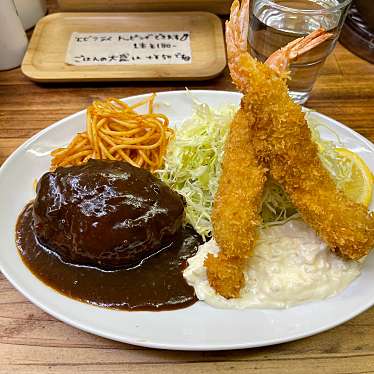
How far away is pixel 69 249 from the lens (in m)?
1.66

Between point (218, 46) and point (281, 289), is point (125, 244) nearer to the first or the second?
point (281, 289)

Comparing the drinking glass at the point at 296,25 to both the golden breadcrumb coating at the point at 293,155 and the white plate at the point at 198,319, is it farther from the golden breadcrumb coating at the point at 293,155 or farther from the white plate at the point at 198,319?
the white plate at the point at 198,319

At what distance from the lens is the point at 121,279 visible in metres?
1.65

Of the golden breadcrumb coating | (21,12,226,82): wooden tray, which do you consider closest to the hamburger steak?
the golden breadcrumb coating

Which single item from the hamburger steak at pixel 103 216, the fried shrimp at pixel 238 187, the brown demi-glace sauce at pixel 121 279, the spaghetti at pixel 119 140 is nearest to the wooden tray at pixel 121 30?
the spaghetti at pixel 119 140

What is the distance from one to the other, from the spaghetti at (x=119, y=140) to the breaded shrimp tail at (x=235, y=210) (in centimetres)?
44

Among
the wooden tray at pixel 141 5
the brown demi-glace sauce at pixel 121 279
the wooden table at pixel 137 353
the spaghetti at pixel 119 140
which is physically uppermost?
the wooden tray at pixel 141 5

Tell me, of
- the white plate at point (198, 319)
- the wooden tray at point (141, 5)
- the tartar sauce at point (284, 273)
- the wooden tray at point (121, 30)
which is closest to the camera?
the white plate at point (198, 319)

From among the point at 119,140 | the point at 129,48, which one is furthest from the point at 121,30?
the point at 119,140

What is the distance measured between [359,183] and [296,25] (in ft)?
3.18

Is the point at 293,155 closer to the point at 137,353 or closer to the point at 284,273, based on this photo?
the point at 284,273

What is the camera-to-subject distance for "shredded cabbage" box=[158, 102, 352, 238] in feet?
6.12

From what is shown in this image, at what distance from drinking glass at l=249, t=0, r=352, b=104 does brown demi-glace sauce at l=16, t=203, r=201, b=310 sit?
130 centimetres

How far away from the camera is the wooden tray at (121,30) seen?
2652mm
